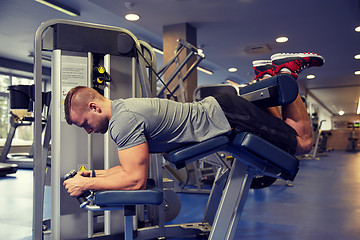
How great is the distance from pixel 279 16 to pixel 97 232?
4.56m

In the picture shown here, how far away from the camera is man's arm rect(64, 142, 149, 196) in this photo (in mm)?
1187

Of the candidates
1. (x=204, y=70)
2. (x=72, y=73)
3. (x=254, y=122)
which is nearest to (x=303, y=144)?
(x=254, y=122)

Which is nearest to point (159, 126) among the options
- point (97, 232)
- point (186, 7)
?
point (97, 232)

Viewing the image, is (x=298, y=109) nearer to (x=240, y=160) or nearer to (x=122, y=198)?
(x=240, y=160)

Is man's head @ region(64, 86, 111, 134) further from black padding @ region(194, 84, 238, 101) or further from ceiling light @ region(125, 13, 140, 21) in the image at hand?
ceiling light @ region(125, 13, 140, 21)

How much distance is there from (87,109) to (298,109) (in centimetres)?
100

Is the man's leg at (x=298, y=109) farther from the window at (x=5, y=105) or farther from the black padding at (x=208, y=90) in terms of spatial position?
the window at (x=5, y=105)

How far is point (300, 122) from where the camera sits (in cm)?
157

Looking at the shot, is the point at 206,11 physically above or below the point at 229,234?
above

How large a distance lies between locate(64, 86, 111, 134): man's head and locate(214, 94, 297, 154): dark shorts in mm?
504

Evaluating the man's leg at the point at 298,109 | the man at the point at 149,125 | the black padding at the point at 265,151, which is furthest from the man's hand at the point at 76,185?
the man's leg at the point at 298,109

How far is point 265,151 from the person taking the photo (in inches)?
48.4

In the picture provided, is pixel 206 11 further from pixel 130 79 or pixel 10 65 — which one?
pixel 10 65

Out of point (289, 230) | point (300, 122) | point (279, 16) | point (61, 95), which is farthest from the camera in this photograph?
point (279, 16)
